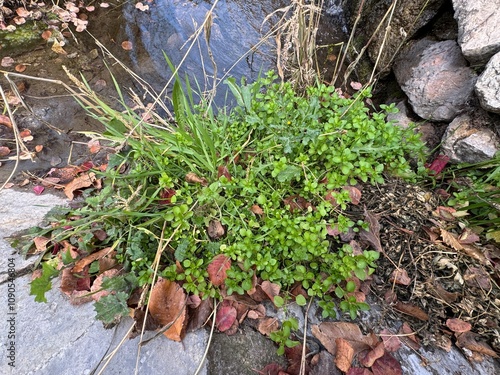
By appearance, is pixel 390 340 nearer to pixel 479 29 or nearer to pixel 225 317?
pixel 225 317

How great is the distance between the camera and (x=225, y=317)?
1675mm

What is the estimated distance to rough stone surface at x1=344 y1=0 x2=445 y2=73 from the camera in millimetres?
3170

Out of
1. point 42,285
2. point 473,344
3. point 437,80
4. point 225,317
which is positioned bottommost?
point 473,344

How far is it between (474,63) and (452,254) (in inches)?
67.3

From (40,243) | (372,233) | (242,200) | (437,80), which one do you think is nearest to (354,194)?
(372,233)

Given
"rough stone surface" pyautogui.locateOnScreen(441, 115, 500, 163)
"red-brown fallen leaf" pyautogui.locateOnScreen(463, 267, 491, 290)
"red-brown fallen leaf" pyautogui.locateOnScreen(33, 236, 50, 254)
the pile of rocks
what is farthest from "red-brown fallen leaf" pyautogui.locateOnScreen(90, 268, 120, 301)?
"rough stone surface" pyautogui.locateOnScreen(441, 115, 500, 163)

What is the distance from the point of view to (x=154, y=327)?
1.61 metres

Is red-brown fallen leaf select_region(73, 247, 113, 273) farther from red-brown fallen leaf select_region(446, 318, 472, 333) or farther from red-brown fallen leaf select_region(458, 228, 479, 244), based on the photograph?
red-brown fallen leaf select_region(458, 228, 479, 244)

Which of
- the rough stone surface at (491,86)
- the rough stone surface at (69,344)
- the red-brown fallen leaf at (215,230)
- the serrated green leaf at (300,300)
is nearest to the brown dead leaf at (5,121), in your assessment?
the rough stone surface at (69,344)

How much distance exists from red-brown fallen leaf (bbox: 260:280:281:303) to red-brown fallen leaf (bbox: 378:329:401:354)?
0.60 metres

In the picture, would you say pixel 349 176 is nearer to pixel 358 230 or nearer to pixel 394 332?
pixel 358 230

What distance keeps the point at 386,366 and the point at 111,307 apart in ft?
4.62

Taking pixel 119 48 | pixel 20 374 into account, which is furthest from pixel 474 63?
pixel 119 48

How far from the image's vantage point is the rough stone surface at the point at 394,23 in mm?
3170
